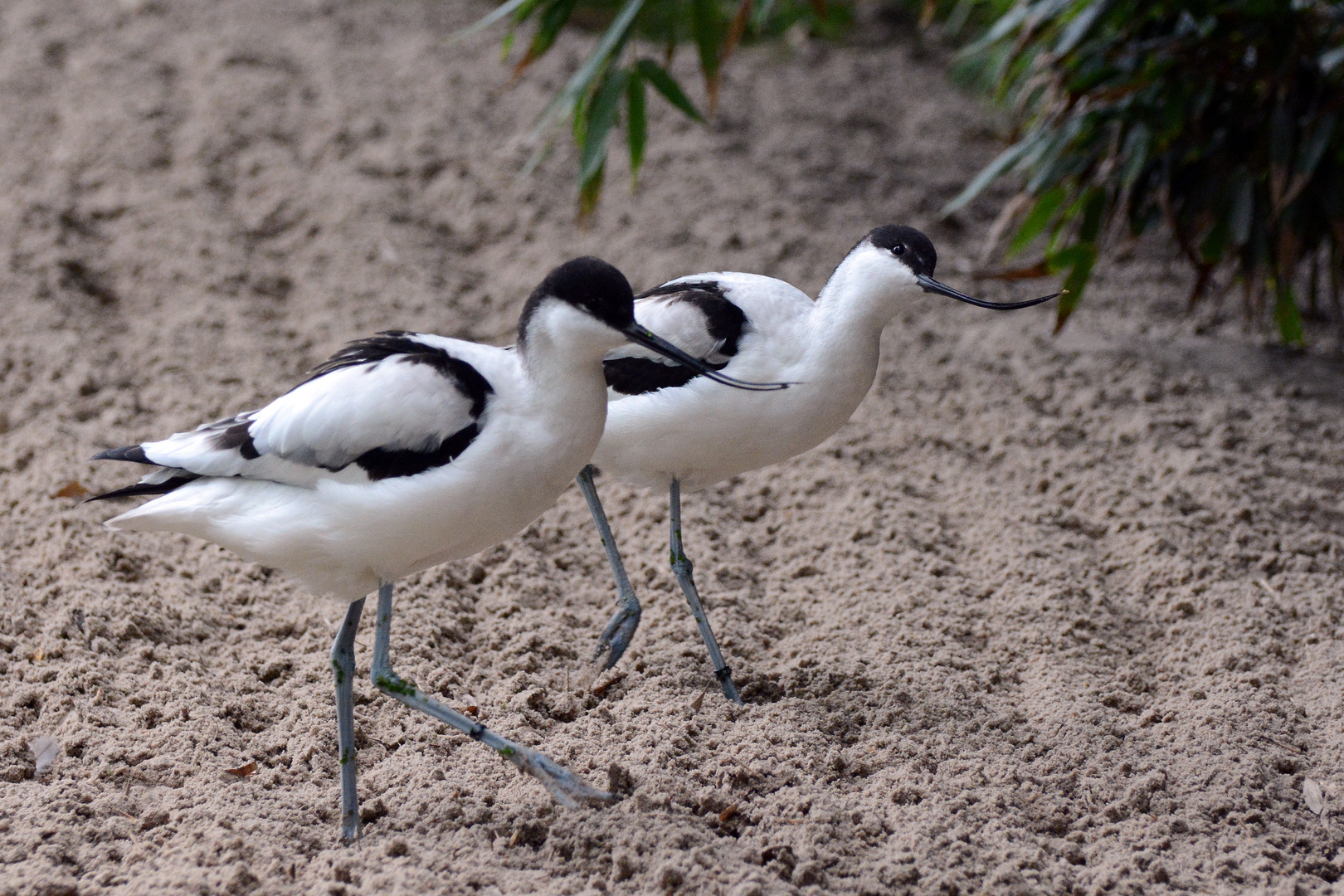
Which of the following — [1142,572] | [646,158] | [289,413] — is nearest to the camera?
[289,413]

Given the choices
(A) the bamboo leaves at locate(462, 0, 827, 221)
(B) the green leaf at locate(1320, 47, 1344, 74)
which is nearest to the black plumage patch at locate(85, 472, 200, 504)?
A: (A) the bamboo leaves at locate(462, 0, 827, 221)

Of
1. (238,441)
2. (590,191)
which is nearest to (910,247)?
(238,441)

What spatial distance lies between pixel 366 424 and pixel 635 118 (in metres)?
2.36

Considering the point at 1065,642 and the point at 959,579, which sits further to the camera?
the point at 959,579

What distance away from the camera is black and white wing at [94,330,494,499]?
246 cm

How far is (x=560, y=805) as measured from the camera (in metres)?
Result: 2.69

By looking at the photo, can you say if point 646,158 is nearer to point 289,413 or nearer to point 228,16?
point 228,16

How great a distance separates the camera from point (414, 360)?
2525 millimetres

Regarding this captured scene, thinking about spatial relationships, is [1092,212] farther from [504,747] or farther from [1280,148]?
[504,747]

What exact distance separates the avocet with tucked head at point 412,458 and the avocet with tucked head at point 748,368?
1.78ft

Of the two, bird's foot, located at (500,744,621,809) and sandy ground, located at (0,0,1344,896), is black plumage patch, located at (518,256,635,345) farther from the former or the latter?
sandy ground, located at (0,0,1344,896)

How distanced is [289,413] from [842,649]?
1.72 m

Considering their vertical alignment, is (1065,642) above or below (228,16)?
below

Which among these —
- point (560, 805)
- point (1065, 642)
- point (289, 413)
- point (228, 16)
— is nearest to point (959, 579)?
point (1065, 642)
